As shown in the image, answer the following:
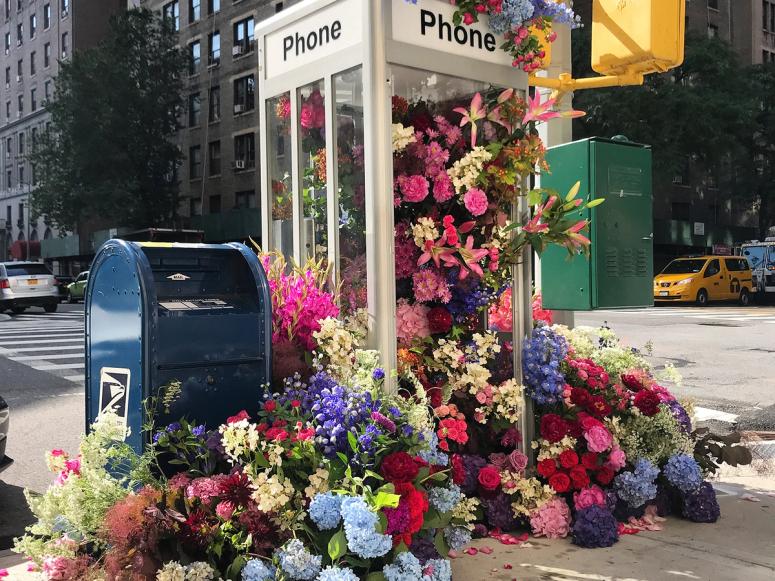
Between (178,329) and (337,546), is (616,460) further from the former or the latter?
(178,329)

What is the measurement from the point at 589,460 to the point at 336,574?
213 cm

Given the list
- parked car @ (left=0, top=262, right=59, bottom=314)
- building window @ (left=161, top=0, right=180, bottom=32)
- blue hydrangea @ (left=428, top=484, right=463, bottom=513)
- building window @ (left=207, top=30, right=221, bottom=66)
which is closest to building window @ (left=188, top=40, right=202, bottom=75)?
building window @ (left=207, top=30, right=221, bottom=66)

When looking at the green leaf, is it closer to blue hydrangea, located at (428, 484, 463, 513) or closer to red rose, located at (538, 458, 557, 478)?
blue hydrangea, located at (428, 484, 463, 513)

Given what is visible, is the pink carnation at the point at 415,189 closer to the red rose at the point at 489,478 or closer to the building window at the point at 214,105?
the red rose at the point at 489,478

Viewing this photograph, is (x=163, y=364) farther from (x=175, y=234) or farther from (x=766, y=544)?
(x=175, y=234)

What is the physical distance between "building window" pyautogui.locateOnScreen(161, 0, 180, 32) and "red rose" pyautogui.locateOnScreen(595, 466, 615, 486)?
42.8 metres

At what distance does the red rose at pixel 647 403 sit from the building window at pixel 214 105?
3856 centimetres

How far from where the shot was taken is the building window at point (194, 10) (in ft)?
139

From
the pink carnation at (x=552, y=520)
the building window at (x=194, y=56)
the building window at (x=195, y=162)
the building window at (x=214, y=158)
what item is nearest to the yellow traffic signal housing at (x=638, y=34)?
the pink carnation at (x=552, y=520)

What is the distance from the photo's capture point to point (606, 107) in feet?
102

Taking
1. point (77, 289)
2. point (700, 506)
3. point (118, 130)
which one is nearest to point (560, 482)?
point (700, 506)

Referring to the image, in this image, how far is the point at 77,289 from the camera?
3588 centimetres

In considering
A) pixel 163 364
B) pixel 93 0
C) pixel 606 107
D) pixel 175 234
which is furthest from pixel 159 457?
pixel 93 0

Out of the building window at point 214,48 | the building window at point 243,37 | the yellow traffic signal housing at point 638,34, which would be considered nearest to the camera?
the yellow traffic signal housing at point 638,34
